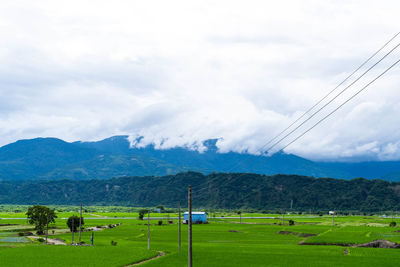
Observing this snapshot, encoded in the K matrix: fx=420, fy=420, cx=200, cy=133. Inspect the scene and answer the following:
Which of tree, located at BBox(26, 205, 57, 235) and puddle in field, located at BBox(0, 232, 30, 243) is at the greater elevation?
tree, located at BBox(26, 205, 57, 235)

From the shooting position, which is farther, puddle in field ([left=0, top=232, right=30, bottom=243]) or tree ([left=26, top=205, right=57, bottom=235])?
tree ([left=26, top=205, right=57, bottom=235])

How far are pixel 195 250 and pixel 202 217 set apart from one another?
8995cm

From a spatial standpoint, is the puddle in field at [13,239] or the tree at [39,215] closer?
the puddle in field at [13,239]

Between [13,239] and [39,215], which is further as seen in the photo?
[39,215]

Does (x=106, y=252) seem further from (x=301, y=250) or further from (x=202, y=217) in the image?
(x=202, y=217)

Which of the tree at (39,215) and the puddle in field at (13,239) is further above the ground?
the tree at (39,215)

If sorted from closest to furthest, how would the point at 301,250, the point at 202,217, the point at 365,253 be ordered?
the point at 365,253 → the point at 301,250 → the point at 202,217

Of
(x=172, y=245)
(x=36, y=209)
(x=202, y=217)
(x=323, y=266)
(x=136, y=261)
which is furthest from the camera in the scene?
(x=202, y=217)

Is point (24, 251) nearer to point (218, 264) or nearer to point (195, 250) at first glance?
point (195, 250)

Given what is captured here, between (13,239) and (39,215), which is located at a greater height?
(39,215)

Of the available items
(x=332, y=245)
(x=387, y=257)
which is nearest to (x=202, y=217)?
(x=332, y=245)

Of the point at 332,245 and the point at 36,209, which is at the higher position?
the point at 36,209

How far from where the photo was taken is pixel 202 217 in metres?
163

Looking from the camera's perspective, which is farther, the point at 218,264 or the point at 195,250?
the point at 195,250
